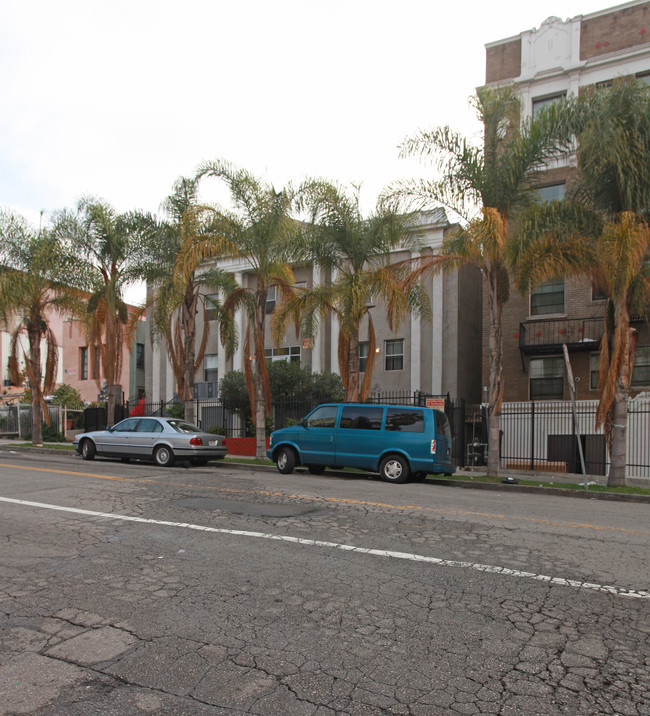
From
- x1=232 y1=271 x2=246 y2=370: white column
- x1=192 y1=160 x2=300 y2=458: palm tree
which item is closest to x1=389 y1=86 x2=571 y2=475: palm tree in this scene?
x1=192 y1=160 x2=300 y2=458: palm tree

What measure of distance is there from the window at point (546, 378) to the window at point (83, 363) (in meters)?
29.9

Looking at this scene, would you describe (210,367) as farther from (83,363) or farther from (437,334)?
(83,363)

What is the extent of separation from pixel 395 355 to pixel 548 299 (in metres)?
6.72

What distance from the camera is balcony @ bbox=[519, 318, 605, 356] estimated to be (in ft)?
72.4

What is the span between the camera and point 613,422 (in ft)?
46.6

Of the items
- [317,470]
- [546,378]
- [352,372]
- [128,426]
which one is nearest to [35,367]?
[128,426]

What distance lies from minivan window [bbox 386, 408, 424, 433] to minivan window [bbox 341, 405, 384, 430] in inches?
9.5

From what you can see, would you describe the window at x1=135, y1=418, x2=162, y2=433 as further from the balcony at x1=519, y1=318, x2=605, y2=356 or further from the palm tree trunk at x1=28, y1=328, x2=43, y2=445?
the balcony at x1=519, y1=318, x2=605, y2=356

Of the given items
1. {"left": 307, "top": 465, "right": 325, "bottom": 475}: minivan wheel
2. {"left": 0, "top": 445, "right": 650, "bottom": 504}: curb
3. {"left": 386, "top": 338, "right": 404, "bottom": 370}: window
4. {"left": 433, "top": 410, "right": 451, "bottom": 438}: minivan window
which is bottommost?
{"left": 0, "top": 445, "right": 650, "bottom": 504}: curb

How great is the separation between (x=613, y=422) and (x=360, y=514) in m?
8.14

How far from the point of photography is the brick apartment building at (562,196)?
22.4 meters

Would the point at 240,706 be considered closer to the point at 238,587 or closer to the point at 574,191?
the point at 238,587

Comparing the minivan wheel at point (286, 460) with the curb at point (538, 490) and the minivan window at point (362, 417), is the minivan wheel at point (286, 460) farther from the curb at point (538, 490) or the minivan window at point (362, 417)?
the minivan window at point (362, 417)

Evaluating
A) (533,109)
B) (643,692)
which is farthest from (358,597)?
(533,109)
